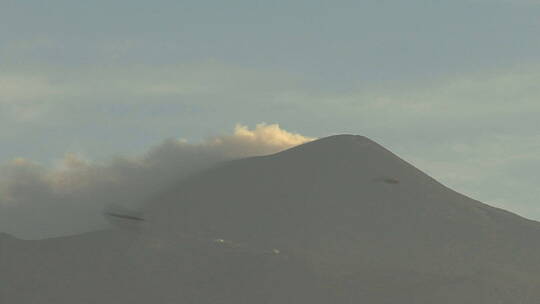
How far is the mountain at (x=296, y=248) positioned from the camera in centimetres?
14925

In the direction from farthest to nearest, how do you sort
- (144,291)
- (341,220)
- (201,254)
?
1. (341,220)
2. (201,254)
3. (144,291)

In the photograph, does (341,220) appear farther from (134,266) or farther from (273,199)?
(134,266)

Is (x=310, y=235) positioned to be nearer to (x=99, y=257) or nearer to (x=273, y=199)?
(x=273, y=199)

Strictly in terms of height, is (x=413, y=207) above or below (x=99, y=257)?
above

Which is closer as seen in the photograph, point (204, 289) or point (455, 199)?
point (204, 289)

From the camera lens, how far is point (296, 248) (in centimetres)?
16475

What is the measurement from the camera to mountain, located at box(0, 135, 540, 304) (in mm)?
149250

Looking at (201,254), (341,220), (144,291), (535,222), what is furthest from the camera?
(535,222)

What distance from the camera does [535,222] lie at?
19362cm

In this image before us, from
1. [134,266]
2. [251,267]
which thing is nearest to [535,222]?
[251,267]

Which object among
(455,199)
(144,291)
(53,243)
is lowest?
(144,291)

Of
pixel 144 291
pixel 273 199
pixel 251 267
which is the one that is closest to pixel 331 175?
pixel 273 199

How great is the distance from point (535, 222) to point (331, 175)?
4381 centimetres

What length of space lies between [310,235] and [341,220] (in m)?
9.65
